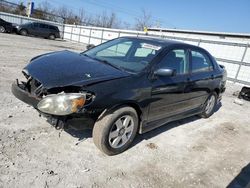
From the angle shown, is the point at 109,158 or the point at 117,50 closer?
the point at 109,158

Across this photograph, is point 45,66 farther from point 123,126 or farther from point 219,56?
point 219,56

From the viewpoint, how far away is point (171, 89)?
13.2ft

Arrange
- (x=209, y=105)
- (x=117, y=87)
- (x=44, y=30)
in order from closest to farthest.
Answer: (x=117, y=87), (x=209, y=105), (x=44, y=30)

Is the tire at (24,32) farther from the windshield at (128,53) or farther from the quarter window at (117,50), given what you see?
the quarter window at (117,50)

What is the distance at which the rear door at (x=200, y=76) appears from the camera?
4.65 metres

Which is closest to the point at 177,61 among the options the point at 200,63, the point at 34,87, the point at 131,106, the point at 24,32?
the point at 200,63

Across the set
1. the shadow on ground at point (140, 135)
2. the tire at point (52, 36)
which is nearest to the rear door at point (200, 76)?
the shadow on ground at point (140, 135)

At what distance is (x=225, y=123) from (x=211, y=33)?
18.9 metres

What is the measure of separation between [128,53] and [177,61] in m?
0.90

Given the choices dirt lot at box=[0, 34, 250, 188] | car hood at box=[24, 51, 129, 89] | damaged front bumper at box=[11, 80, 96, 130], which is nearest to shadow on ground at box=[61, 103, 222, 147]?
dirt lot at box=[0, 34, 250, 188]

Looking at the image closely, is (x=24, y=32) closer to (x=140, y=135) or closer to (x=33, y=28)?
(x=33, y=28)

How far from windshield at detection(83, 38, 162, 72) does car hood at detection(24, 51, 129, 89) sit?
27 centimetres

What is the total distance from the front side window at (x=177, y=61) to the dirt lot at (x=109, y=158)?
129 cm

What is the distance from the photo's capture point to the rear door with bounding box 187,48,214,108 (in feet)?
15.3
